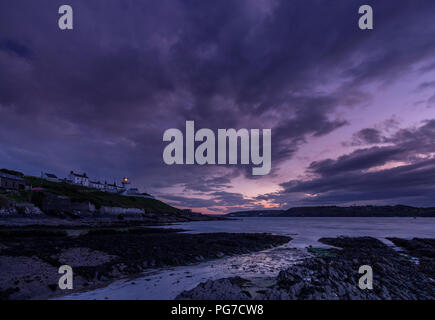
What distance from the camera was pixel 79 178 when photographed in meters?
158

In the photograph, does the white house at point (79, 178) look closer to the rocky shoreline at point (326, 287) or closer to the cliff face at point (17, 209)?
the cliff face at point (17, 209)

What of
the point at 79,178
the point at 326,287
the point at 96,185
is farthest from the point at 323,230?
the point at 96,185

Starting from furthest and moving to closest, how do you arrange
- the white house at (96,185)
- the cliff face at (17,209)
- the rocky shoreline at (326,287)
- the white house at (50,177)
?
the white house at (96,185) → the white house at (50,177) → the cliff face at (17,209) → the rocky shoreline at (326,287)

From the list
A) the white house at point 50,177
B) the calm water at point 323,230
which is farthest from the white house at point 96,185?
the calm water at point 323,230

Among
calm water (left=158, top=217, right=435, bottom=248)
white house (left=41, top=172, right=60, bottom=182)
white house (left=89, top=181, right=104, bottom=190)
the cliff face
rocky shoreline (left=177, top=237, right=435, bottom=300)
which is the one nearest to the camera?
rocky shoreline (left=177, top=237, right=435, bottom=300)

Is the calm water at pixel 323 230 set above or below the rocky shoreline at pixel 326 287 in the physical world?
below

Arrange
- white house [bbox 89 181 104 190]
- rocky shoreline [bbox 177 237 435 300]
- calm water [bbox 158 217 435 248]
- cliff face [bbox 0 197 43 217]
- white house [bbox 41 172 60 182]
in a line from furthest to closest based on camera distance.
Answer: white house [bbox 89 181 104 190] < white house [bbox 41 172 60 182] < cliff face [bbox 0 197 43 217] < calm water [bbox 158 217 435 248] < rocky shoreline [bbox 177 237 435 300]

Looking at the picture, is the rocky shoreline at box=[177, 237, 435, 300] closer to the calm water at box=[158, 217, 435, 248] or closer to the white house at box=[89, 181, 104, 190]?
the calm water at box=[158, 217, 435, 248]

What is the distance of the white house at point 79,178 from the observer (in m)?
154

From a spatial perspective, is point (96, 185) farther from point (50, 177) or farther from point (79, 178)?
point (50, 177)

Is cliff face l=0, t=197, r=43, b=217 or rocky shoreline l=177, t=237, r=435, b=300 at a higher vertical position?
rocky shoreline l=177, t=237, r=435, b=300

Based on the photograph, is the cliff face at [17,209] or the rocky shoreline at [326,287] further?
the cliff face at [17,209]

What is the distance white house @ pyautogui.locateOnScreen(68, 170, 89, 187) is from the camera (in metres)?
154

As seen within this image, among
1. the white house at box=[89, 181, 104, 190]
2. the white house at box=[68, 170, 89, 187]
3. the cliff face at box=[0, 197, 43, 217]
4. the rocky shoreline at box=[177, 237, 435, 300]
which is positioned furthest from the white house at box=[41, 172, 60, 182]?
the rocky shoreline at box=[177, 237, 435, 300]
